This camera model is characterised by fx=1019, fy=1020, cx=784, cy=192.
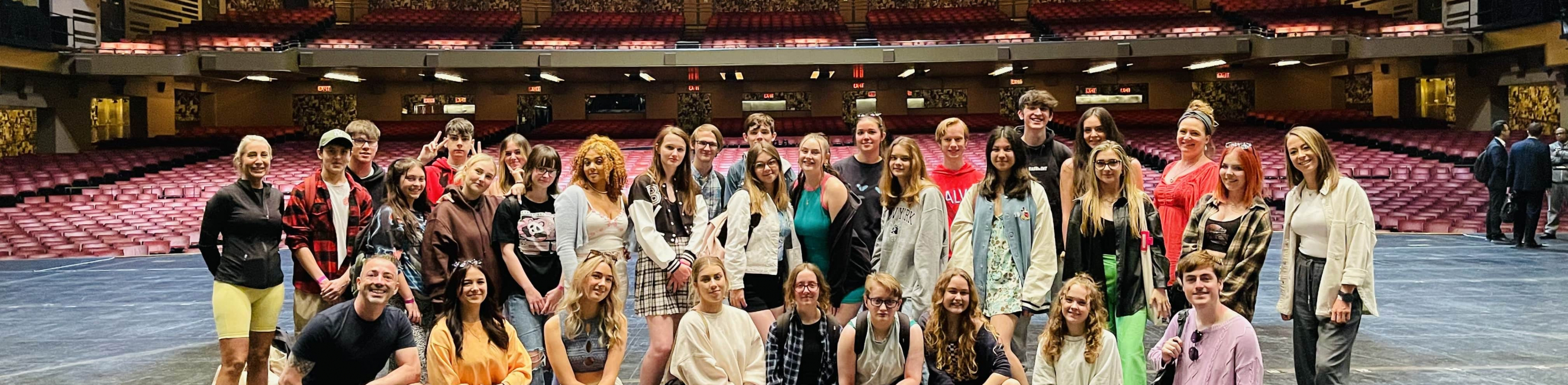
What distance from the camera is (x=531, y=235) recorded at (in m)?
4.51

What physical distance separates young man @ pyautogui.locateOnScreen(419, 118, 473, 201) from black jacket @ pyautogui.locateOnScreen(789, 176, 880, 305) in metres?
2.24

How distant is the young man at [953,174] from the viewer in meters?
4.97

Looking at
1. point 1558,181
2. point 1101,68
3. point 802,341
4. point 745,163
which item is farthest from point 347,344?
point 1101,68

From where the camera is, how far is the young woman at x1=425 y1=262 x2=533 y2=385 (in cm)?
407

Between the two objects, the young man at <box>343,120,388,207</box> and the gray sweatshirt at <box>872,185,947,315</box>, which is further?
the young man at <box>343,120,388,207</box>

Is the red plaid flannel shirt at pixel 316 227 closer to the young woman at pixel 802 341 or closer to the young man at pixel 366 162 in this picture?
the young man at pixel 366 162

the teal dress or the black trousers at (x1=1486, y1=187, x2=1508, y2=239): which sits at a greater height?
the teal dress

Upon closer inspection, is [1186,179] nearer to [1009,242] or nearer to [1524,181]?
[1009,242]

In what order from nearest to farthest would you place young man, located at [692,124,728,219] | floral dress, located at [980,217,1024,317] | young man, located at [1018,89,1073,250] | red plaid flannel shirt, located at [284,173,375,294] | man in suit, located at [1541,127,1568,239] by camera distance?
1. floral dress, located at [980,217,1024,317]
2. red plaid flannel shirt, located at [284,173,375,294]
3. young man, located at [692,124,728,219]
4. young man, located at [1018,89,1073,250]
5. man in suit, located at [1541,127,1568,239]

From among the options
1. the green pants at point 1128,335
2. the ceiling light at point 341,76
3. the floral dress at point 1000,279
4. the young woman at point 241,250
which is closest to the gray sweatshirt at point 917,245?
the floral dress at point 1000,279

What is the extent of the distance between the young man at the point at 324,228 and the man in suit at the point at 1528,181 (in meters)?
11.5

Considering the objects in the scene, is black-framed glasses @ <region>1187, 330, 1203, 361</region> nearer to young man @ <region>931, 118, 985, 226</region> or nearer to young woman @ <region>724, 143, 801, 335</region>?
young man @ <region>931, 118, 985, 226</region>

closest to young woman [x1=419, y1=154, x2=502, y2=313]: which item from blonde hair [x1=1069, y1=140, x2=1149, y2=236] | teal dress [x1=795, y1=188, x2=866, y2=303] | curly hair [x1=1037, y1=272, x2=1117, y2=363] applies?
teal dress [x1=795, y1=188, x2=866, y2=303]

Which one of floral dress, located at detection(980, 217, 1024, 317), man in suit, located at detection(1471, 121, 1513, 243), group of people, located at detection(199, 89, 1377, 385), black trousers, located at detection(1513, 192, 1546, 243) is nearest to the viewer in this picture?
group of people, located at detection(199, 89, 1377, 385)
